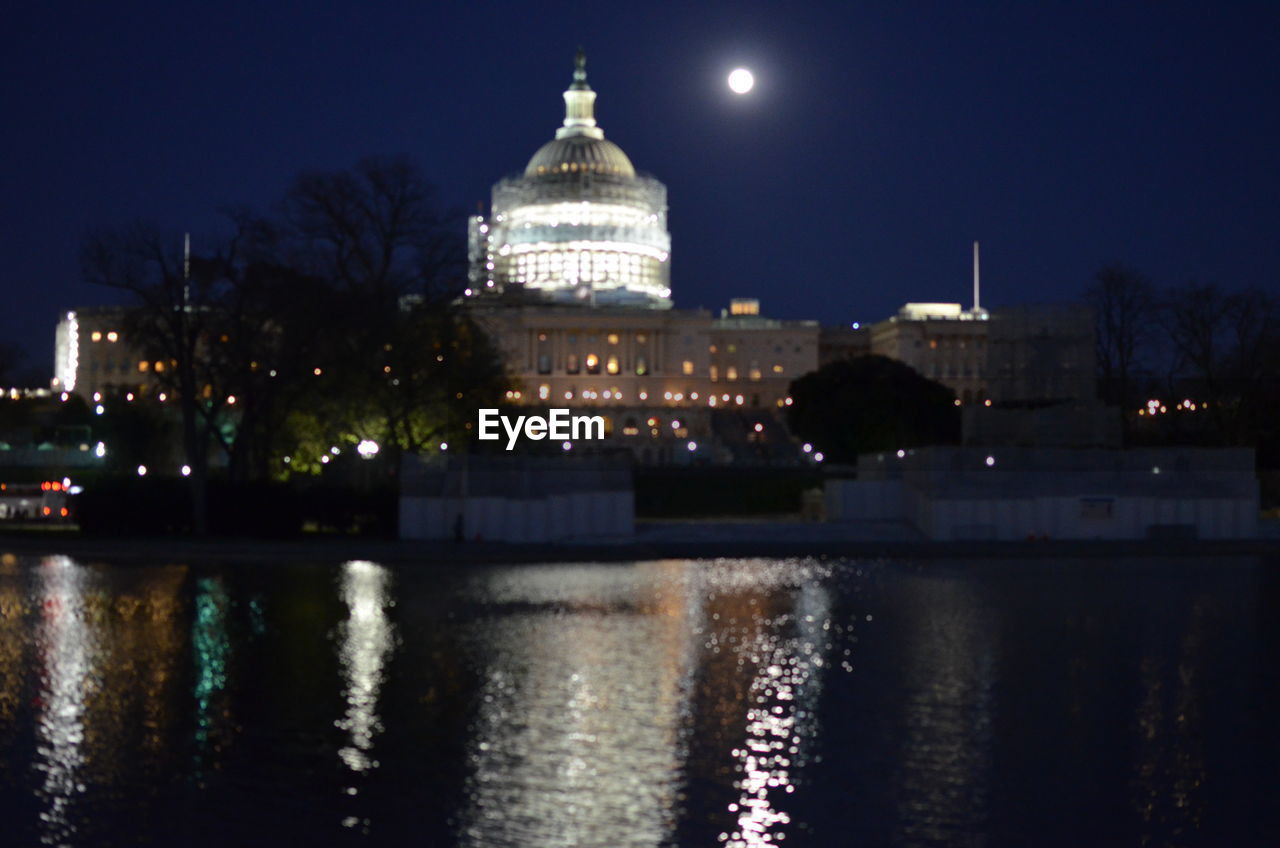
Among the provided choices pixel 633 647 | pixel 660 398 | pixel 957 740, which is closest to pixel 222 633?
pixel 633 647

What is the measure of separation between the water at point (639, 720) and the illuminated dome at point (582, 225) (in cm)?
11645

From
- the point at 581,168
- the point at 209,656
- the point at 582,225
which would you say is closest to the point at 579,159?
the point at 581,168

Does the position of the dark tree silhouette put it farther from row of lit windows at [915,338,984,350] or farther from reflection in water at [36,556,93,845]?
reflection in water at [36,556,93,845]

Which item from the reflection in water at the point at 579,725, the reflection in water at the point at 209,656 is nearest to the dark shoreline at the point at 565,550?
the reflection in water at the point at 209,656

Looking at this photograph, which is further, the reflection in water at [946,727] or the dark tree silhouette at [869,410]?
the dark tree silhouette at [869,410]

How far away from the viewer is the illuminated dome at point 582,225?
452 ft

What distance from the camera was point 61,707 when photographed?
12852 millimetres

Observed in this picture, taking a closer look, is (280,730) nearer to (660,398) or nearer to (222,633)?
(222,633)

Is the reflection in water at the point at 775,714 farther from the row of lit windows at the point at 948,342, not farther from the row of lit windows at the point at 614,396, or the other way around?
the row of lit windows at the point at 948,342

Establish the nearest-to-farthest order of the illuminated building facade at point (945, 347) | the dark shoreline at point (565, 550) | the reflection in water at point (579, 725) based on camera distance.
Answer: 1. the reflection in water at point (579, 725)
2. the dark shoreline at point (565, 550)
3. the illuminated building facade at point (945, 347)

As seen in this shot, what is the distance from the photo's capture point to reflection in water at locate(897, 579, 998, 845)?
30.6 feet

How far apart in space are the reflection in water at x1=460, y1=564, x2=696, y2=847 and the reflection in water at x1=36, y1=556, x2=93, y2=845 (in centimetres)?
247

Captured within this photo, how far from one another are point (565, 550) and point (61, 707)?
1928 cm

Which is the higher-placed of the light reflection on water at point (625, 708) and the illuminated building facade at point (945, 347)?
the illuminated building facade at point (945, 347)
